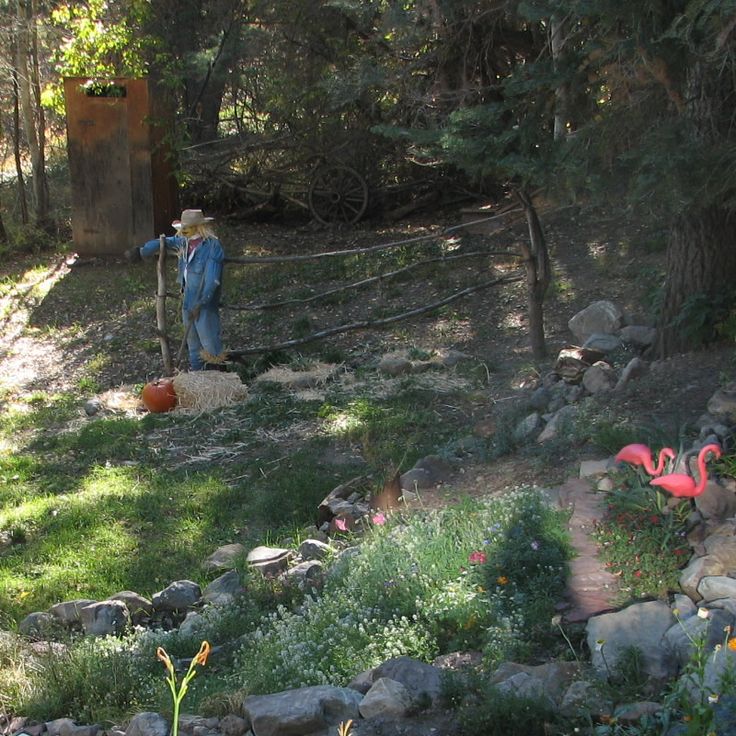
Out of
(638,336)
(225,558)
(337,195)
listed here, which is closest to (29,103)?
(337,195)

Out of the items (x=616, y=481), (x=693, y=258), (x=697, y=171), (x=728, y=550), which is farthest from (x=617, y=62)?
(x=728, y=550)

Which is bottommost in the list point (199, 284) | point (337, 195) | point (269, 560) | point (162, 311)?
point (269, 560)

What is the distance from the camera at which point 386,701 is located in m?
3.86

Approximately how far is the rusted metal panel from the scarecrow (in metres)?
5.31

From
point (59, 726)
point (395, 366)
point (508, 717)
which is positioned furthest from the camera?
point (395, 366)

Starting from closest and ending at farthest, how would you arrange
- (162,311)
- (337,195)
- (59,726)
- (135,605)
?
(59,726) < (135,605) < (162,311) < (337,195)

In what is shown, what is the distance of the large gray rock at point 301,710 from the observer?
12.6 ft

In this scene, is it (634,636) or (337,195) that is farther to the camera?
(337,195)

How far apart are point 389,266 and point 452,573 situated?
359 inches

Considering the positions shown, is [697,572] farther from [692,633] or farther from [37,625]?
[37,625]

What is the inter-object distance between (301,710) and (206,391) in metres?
5.49

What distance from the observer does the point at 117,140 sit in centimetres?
1503

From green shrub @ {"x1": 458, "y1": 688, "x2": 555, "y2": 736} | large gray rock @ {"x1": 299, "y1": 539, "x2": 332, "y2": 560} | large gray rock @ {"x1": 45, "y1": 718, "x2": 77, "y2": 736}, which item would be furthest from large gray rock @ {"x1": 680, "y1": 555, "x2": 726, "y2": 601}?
large gray rock @ {"x1": 45, "y1": 718, "x2": 77, "y2": 736}

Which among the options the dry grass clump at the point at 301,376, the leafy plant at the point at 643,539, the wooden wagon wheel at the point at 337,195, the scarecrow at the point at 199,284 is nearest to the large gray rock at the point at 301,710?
the leafy plant at the point at 643,539
